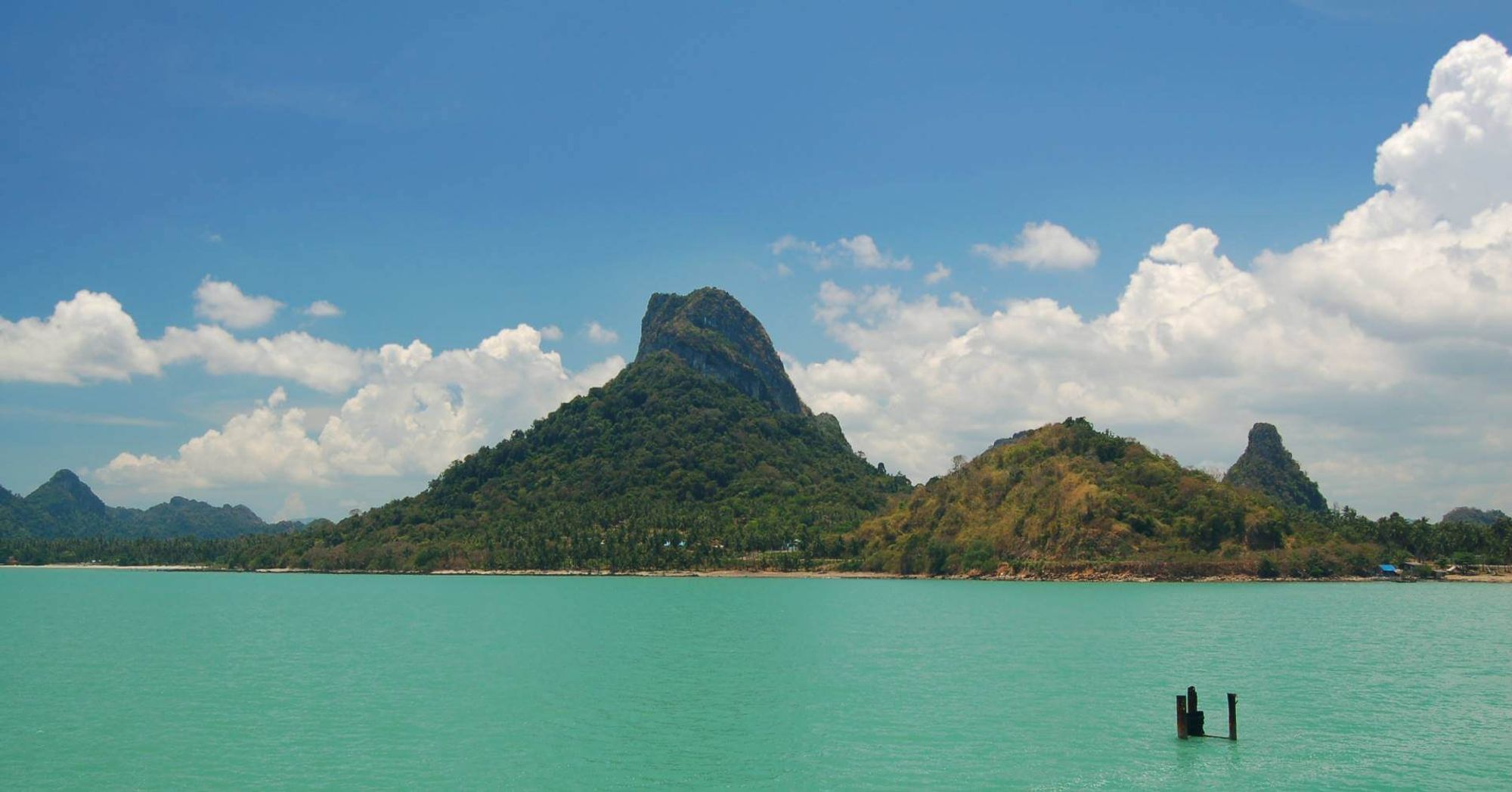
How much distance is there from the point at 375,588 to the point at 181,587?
37.5 meters

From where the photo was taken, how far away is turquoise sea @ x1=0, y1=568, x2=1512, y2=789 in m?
33.7

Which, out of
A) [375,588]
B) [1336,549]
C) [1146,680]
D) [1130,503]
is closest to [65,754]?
[1146,680]

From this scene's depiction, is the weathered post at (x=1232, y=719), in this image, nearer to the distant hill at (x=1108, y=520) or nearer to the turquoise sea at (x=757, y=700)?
the turquoise sea at (x=757, y=700)

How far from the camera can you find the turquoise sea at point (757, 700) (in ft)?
111

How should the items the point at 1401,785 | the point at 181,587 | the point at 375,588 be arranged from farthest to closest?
the point at 181,587, the point at 375,588, the point at 1401,785

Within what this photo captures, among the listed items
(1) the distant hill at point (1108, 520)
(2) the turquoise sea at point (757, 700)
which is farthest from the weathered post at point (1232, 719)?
(1) the distant hill at point (1108, 520)

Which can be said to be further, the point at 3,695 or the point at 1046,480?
the point at 1046,480

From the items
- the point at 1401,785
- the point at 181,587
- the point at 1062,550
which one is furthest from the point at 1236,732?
the point at 181,587

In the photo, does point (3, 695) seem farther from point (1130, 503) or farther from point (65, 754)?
point (1130, 503)

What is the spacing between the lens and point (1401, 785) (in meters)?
31.9

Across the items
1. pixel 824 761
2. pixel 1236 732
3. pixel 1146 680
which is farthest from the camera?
pixel 1146 680

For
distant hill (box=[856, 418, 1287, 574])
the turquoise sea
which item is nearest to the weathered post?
the turquoise sea

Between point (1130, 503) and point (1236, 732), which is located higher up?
point (1130, 503)

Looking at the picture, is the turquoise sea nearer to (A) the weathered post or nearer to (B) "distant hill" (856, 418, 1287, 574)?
Result: (A) the weathered post
